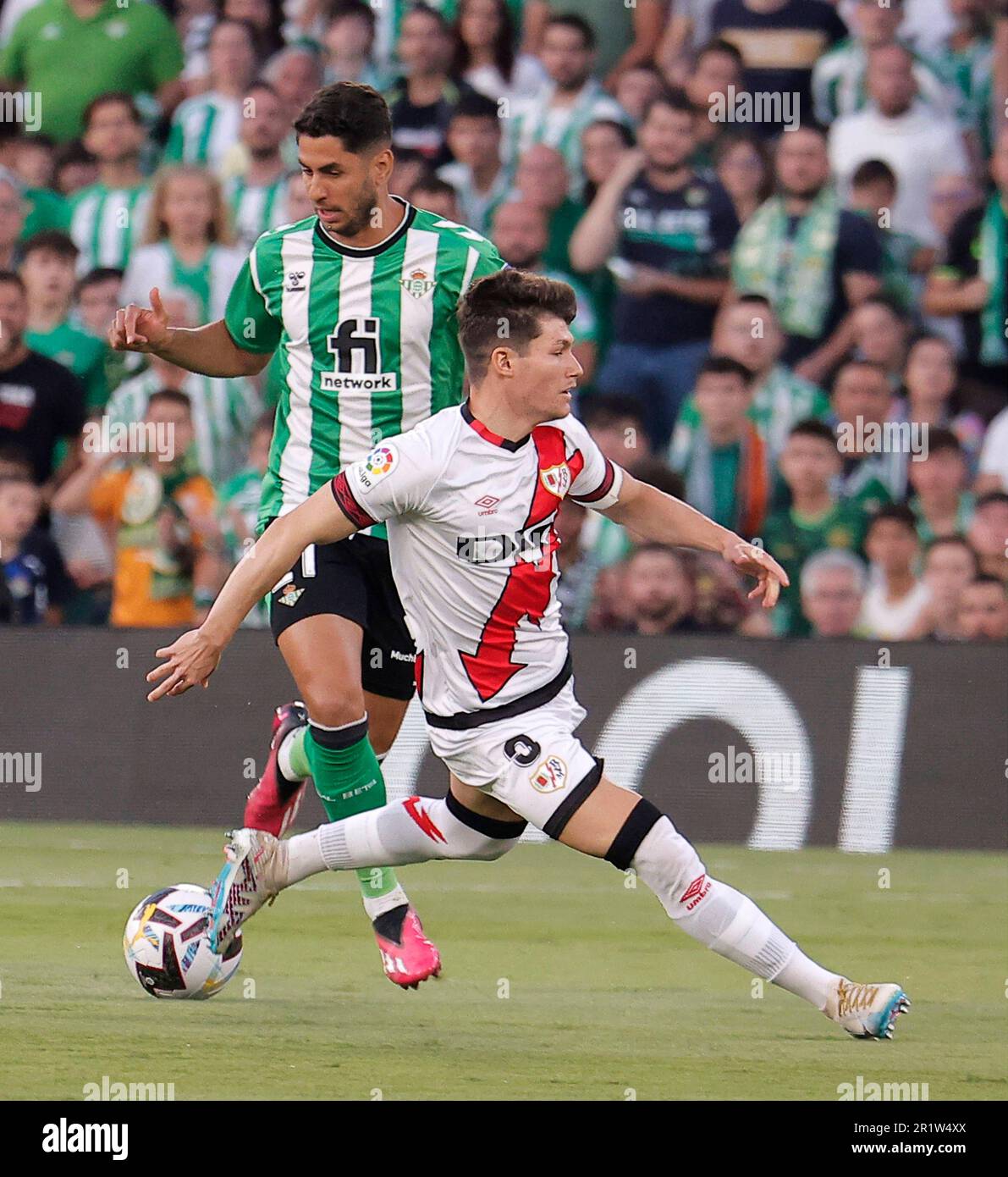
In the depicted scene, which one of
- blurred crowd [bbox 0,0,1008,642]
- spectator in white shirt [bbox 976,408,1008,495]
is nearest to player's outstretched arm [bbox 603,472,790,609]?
blurred crowd [bbox 0,0,1008,642]

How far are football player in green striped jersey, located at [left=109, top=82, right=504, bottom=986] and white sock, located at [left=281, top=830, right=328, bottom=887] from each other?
0.88 ft

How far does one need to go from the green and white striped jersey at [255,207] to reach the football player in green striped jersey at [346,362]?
5064 mm

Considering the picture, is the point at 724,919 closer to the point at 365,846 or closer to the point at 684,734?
the point at 365,846

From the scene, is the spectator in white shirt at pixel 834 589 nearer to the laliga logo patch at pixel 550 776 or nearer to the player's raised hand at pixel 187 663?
the laliga logo patch at pixel 550 776

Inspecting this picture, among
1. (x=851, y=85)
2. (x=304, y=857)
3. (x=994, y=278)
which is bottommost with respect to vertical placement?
(x=304, y=857)

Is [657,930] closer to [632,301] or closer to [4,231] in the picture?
[632,301]

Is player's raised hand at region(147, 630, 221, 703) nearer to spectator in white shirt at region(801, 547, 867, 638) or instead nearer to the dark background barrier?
the dark background barrier

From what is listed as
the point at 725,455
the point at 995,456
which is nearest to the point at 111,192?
the point at 725,455

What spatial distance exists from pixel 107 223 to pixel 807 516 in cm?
415

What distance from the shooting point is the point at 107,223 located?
11672 mm

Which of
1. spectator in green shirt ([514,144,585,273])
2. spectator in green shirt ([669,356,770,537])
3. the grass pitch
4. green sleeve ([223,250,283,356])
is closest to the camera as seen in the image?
the grass pitch

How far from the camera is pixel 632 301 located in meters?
11.2

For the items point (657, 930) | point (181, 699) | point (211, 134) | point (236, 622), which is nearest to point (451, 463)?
point (236, 622)

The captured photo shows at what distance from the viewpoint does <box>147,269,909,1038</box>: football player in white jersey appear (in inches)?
209
